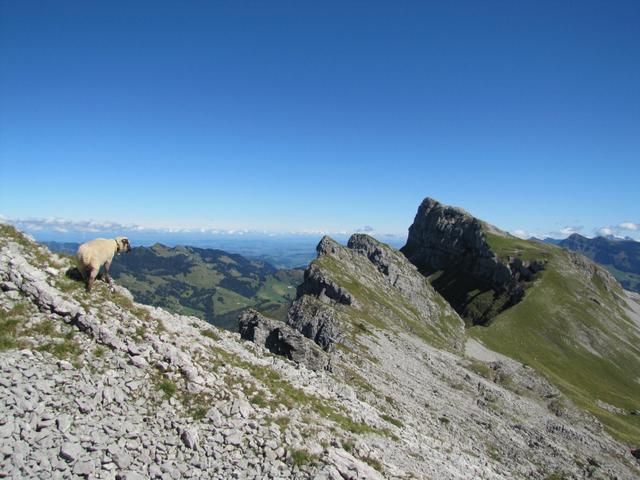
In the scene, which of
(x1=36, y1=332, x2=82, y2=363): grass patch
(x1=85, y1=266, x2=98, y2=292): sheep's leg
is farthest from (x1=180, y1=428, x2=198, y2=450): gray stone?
(x1=85, y1=266, x2=98, y2=292): sheep's leg

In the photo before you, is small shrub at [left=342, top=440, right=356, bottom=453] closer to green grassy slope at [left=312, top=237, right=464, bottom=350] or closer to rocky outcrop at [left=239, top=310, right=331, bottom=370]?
rocky outcrop at [left=239, top=310, right=331, bottom=370]

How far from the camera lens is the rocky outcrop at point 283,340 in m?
45.2

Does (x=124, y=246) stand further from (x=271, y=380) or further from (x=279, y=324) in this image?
(x=279, y=324)

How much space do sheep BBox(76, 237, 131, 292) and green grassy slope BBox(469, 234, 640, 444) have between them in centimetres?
13733

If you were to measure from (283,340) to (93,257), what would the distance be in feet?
100

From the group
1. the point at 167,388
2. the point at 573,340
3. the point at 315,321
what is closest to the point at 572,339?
the point at 573,340

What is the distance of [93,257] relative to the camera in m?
22.3

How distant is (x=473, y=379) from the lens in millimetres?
70312

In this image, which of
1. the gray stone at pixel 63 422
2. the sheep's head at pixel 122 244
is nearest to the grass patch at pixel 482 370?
the sheep's head at pixel 122 244

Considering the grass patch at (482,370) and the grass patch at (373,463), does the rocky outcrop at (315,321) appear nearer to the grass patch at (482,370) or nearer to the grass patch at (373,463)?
the grass patch at (482,370)

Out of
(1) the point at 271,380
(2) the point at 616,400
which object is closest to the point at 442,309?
(2) the point at 616,400

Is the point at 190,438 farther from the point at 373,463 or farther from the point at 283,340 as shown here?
the point at 283,340

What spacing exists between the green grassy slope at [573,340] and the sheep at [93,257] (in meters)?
137

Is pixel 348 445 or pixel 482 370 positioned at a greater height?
pixel 348 445
